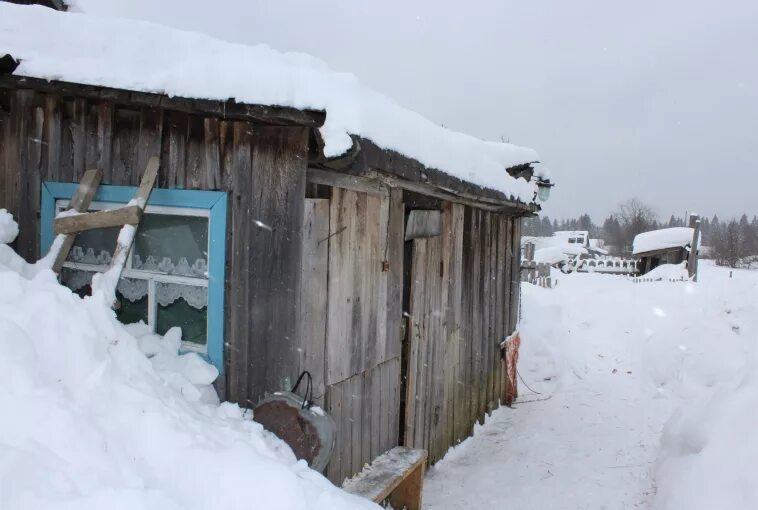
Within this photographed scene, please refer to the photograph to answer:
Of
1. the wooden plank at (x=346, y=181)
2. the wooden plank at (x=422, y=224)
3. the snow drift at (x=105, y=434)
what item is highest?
the wooden plank at (x=346, y=181)

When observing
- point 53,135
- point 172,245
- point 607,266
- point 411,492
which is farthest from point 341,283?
point 607,266

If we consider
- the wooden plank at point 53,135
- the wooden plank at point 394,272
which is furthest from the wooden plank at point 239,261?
the wooden plank at point 394,272

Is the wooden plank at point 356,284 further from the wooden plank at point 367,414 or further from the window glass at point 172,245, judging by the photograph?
the window glass at point 172,245

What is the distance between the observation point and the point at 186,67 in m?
3.59

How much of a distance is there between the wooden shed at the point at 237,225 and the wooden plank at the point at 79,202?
110mm

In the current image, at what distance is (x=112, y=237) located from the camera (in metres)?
4.22

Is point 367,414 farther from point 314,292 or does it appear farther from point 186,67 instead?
point 186,67

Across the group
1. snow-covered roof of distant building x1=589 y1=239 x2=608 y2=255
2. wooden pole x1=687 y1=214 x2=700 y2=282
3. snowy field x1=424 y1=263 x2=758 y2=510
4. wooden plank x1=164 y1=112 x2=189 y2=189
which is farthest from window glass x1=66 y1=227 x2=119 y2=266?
snow-covered roof of distant building x1=589 y1=239 x2=608 y2=255

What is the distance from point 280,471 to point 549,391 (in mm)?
8806

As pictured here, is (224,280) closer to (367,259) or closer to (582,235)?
(367,259)

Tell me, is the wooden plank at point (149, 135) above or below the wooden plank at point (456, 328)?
above

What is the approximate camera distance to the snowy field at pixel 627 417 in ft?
17.3

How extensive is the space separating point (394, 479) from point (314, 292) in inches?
72.7

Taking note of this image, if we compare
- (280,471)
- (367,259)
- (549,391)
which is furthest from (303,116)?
(549,391)
